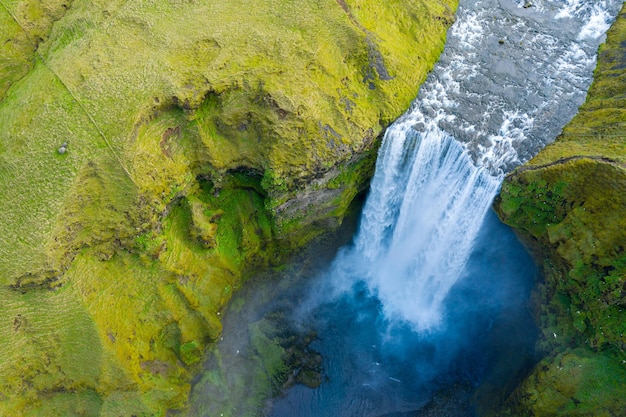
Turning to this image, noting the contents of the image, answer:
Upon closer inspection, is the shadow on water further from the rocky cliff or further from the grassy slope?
the grassy slope

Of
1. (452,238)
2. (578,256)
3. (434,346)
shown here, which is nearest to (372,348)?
(434,346)

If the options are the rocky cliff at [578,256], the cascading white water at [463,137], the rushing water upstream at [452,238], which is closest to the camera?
the rocky cliff at [578,256]

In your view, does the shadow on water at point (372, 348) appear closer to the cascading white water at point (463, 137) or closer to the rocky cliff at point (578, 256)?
the cascading white water at point (463, 137)

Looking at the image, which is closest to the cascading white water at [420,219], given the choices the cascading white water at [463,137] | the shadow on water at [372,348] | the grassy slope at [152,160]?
the cascading white water at [463,137]

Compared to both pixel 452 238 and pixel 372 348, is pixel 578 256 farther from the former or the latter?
pixel 372 348

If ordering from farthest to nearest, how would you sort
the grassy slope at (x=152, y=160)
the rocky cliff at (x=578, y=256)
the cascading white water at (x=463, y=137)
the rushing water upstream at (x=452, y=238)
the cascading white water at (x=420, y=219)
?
the rushing water upstream at (x=452, y=238)
the cascading white water at (x=463, y=137)
the cascading white water at (x=420, y=219)
the grassy slope at (x=152, y=160)
the rocky cliff at (x=578, y=256)

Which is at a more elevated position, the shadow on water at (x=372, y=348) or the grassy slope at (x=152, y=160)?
the grassy slope at (x=152, y=160)

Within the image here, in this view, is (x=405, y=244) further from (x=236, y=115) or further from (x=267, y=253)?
(x=236, y=115)

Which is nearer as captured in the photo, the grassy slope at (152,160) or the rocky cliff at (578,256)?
the rocky cliff at (578,256)
